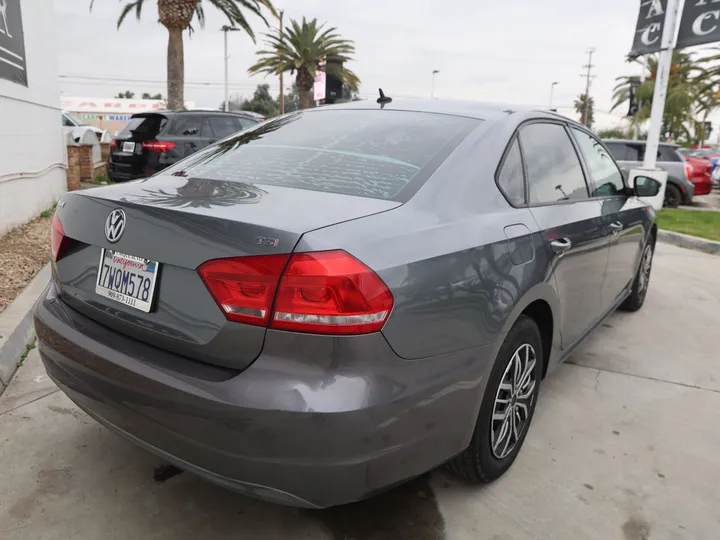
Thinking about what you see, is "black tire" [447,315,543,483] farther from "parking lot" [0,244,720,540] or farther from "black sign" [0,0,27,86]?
"black sign" [0,0,27,86]

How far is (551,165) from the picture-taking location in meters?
2.95

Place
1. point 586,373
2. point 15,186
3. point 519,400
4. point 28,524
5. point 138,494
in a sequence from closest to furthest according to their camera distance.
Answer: point 28,524 → point 138,494 → point 519,400 → point 586,373 → point 15,186

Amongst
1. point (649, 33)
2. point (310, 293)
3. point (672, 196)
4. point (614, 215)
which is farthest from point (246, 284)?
point (672, 196)

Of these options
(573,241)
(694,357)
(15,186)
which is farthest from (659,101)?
(15,186)

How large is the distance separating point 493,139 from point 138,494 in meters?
2.01

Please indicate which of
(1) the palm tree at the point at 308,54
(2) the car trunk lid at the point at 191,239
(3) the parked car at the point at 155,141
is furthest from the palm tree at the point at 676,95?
(2) the car trunk lid at the point at 191,239

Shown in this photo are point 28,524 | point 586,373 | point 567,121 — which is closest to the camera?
point 28,524

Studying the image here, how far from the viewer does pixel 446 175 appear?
2162 millimetres

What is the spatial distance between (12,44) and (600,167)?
616 cm

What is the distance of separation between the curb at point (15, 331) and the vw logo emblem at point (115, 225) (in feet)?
5.68

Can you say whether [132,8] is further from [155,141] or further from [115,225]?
[115,225]

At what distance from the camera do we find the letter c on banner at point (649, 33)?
11180mm

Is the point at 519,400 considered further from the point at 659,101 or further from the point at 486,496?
the point at 659,101

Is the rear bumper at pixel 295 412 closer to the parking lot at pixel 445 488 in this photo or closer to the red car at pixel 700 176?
the parking lot at pixel 445 488
